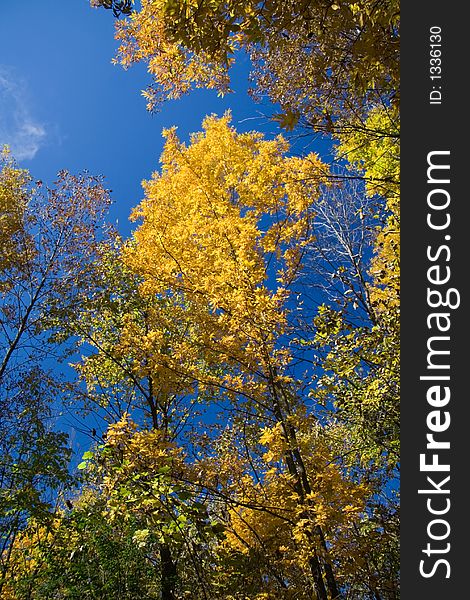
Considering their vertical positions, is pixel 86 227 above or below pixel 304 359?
above

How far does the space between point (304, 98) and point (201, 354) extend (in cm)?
276

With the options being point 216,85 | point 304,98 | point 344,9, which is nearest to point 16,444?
point 216,85

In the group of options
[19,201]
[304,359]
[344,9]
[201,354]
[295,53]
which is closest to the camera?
[344,9]

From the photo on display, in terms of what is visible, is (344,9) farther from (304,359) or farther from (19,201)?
(19,201)

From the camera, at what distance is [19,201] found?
7629 mm

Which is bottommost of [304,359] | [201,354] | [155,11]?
[304,359]

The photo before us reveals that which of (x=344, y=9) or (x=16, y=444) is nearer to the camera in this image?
(x=344, y=9)

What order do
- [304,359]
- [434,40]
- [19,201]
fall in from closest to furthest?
[434,40] → [304,359] → [19,201]

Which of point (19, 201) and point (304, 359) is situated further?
point (19, 201)

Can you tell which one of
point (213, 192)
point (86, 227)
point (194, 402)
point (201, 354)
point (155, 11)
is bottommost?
point (201, 354)

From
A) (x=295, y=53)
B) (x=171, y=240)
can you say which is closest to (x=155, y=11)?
(x=295, y=53)

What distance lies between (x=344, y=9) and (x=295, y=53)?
159cm

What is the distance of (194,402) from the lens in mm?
7750

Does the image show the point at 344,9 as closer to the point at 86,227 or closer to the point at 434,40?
the point at 434,40
